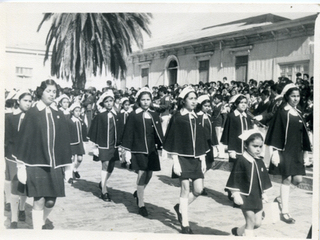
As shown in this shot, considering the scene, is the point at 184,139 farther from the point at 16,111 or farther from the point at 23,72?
the point at 23,72

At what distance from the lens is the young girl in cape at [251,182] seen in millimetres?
3371

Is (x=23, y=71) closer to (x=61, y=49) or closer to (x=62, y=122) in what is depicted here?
(x=61, y=49)

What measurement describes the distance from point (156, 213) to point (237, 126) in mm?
1717

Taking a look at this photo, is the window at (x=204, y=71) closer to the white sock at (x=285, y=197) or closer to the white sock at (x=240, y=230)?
the white sock at (x=285, y=197)

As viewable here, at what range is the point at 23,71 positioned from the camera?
4.82m

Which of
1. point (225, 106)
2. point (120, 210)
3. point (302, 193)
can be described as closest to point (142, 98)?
point (120, 210)

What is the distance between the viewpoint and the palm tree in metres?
4.83

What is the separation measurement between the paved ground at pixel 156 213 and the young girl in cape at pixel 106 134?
47 centimetres

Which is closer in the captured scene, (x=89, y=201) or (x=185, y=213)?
(x=185, y=213)

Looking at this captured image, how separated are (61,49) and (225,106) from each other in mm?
3158

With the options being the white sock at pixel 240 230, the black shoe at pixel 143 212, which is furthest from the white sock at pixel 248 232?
the black shoe at pixel 143 212

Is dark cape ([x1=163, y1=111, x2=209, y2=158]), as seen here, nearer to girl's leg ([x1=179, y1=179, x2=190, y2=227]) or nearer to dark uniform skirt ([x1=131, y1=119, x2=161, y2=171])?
girl's leg ([x1=179, y1=179, x2=190, y2=227])

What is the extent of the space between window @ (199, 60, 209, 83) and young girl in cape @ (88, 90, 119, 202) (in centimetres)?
172

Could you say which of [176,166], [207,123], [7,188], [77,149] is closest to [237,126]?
[207,123]
